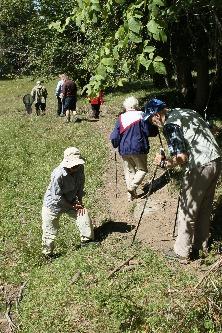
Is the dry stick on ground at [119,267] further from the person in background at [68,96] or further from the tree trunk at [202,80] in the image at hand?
the person in background at [68,96]

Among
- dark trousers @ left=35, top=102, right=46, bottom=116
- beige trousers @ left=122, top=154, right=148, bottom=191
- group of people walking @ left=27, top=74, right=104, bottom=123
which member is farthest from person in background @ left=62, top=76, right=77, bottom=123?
beige trousers @ left=122, top=154, right=148, bottom=191

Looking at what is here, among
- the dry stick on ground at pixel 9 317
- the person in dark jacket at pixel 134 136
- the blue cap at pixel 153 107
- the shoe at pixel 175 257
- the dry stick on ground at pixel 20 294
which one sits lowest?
the dry stick on ground at pixel 9 317

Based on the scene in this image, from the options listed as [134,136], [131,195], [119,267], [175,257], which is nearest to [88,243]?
[119,267]

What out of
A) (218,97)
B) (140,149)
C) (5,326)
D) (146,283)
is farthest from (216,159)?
(218,97)

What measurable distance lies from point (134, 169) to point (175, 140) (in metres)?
4.03

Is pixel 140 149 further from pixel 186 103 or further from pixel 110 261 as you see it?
pixel 186 103

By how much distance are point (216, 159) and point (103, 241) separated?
2804 mm

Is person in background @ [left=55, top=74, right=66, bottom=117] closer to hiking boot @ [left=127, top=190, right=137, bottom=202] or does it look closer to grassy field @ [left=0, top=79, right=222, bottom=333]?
grassy field @ [left=0, top=79, right=222, bottom=333]

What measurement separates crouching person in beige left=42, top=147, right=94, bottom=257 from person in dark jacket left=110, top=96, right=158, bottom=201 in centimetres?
195

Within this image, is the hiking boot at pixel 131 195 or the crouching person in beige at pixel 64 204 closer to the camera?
the crouching person in beige at pixel 64 204

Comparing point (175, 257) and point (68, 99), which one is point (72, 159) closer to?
point (175, 257)

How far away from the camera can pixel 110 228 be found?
9.50 m

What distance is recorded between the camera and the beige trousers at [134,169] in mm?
10484

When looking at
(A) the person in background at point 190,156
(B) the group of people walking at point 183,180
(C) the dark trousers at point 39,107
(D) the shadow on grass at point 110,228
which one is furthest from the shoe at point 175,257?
(C) the dark trousers at point 39,107
